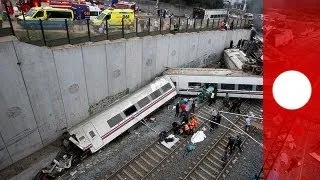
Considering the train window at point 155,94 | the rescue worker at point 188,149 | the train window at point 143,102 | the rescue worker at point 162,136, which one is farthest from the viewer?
the train window at point 155,94

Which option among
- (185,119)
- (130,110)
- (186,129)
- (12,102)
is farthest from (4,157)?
(185,119)

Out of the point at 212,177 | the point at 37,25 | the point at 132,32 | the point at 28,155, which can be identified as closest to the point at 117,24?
the point at 132,32

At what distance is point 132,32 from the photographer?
19.3 meters

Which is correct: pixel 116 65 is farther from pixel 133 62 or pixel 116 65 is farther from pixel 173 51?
pixel 173 51

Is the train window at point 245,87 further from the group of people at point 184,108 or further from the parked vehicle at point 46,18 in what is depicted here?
the parked vehicle at point 46,18

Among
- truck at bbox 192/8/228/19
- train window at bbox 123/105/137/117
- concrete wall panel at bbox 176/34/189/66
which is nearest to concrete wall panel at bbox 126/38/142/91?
train window at bbox 123/105/137/117

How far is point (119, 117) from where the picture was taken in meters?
16.9

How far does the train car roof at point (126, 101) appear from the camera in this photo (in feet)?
54.5

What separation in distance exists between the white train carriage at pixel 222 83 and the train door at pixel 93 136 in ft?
28.8

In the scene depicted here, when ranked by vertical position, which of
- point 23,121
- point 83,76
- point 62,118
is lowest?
point 62,118

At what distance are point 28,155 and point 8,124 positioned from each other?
8.34 feet

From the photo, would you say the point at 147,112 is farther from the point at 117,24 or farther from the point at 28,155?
the point at 28,155

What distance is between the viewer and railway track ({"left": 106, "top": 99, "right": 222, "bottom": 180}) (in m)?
13.8

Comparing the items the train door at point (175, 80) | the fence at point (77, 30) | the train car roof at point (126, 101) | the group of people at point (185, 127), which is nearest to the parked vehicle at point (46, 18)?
the fence at point (77, 30)
